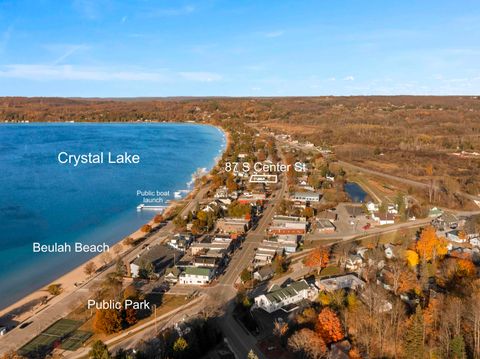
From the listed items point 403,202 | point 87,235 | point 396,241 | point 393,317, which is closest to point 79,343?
point 393,317

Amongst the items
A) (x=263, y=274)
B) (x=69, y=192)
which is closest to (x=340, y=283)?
(x=263, y=274)

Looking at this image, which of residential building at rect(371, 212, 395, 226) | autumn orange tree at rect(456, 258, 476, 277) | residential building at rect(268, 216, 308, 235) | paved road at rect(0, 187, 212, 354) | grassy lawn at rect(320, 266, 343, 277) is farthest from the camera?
residential building at rect(371, 212, 395, 226)

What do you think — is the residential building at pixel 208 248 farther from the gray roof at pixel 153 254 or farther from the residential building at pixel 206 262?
the gray roof at pixel 153 254

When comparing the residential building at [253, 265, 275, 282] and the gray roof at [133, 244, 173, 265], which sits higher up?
the gray roof at [133, 244, 173, 265]

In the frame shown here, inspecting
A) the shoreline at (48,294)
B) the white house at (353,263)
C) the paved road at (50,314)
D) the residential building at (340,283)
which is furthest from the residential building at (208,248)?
the white house at (353,263)

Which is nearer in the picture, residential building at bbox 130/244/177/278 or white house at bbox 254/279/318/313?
white house at bbox 254/279/318/313

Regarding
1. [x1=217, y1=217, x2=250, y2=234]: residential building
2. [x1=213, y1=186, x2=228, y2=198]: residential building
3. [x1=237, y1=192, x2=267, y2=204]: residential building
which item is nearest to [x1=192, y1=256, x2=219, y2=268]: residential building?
[x1=217, y1=217, x2=250, y2=234]: residential building

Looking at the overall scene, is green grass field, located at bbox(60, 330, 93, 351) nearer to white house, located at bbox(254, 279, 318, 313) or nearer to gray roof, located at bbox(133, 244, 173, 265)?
gray roof, located at bbox(133, 244, 173, 265)
